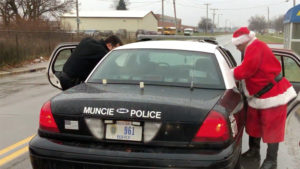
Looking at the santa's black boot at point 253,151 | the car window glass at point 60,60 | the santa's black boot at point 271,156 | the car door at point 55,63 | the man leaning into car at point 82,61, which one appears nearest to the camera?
the santa's black boot at point 271,156

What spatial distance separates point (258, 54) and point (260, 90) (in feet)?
1.38

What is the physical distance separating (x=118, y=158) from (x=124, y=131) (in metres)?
0.24

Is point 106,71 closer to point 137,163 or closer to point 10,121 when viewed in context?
point 137,163

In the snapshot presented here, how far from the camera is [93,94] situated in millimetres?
3232

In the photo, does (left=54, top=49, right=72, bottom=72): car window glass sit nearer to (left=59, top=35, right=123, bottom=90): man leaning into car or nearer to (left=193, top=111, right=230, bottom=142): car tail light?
(left=59, top=35, right=123, bottom=90): man leaning into car

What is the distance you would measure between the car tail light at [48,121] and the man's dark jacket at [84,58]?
179cm

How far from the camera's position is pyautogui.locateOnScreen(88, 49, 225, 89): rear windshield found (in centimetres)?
364

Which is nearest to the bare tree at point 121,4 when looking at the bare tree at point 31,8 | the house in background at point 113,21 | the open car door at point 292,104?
the house in background at point 113,21

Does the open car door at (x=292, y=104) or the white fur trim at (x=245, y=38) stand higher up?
the white fur trim at (x=245, y=38)

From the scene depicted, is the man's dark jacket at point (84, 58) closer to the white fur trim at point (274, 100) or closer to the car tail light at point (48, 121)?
the car tail light at point (48, 121)

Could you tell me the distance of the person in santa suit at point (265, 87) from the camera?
12.5ft

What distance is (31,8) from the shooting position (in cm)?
3394

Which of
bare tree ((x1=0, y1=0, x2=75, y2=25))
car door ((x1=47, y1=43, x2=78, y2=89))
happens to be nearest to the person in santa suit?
car door ((x1=47, y1=43, x2=78, y2=89))

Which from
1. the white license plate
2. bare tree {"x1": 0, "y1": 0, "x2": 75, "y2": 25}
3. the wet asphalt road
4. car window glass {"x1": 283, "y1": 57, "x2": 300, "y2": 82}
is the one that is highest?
bare tree {"x1": 0, "y1": 0, "x2": 75, "y2": 25}
